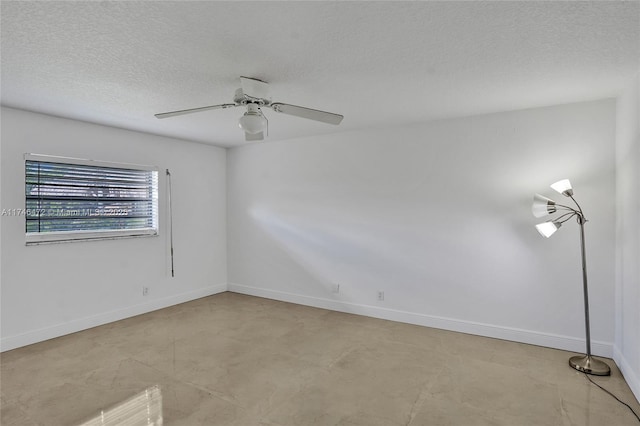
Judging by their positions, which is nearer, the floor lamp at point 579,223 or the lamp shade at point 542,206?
the floor lamp at point 579,223

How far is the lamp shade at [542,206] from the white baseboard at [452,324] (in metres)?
1.24

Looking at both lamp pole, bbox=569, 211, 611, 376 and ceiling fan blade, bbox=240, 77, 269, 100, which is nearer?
ceiling fan blade, bbox=240, 77, 269, 100

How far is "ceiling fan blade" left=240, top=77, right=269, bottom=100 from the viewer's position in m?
2.53

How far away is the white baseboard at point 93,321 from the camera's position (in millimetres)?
3352

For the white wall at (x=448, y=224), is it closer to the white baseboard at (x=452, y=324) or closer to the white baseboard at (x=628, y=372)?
the white baseboard at (x=452, y=324)

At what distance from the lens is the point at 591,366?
2.83m

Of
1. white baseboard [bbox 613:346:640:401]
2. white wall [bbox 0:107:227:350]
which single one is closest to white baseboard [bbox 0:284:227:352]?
white wall [bbox 0:107:227:350]

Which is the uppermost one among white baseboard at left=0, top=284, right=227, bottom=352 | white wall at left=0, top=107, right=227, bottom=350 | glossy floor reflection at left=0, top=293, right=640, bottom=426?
white wall at left=0, top=107, right=227, bottom=350

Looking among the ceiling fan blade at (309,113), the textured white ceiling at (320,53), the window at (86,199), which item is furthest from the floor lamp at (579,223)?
the window at (86,199)

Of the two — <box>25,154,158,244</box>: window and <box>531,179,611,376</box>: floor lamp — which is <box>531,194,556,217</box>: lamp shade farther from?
<box>25,154,158,244</box>: window

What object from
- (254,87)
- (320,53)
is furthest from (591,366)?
(254,87)

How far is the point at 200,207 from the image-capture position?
5230 millimetres

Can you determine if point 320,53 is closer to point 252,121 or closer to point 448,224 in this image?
point 252,121

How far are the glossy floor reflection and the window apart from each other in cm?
117
